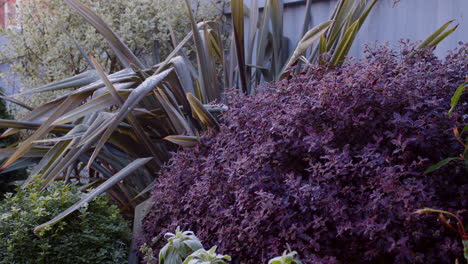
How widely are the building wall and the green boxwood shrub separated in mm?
1969

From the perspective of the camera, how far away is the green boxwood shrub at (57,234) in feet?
A: 8.40

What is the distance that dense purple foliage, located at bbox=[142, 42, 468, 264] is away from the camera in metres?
1.71

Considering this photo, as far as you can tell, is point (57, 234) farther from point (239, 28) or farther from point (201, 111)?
point (239, 28)

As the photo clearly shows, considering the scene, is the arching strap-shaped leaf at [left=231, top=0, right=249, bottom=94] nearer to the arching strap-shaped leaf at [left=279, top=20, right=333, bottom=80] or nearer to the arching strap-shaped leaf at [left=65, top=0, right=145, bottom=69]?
the arching strap-shaped leaf at [left=279, top=20, right=333, bottom=80]

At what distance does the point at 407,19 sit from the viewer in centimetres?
328

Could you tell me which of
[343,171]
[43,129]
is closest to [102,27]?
[43,129]

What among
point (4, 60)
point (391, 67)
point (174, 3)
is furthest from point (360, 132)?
point (4, 60)

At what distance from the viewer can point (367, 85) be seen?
1992mm

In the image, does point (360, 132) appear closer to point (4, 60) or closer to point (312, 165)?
point (312, 165)

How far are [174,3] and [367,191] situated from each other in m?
3.21

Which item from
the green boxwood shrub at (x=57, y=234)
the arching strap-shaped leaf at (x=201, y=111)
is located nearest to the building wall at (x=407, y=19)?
the arching strap-shaped leaf at (x=201, y=111)

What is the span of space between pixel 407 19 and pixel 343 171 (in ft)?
5.86

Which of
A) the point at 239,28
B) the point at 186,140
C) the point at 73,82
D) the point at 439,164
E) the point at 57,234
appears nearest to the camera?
the point at 439,164

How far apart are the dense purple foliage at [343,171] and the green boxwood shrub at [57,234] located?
1.66ft
